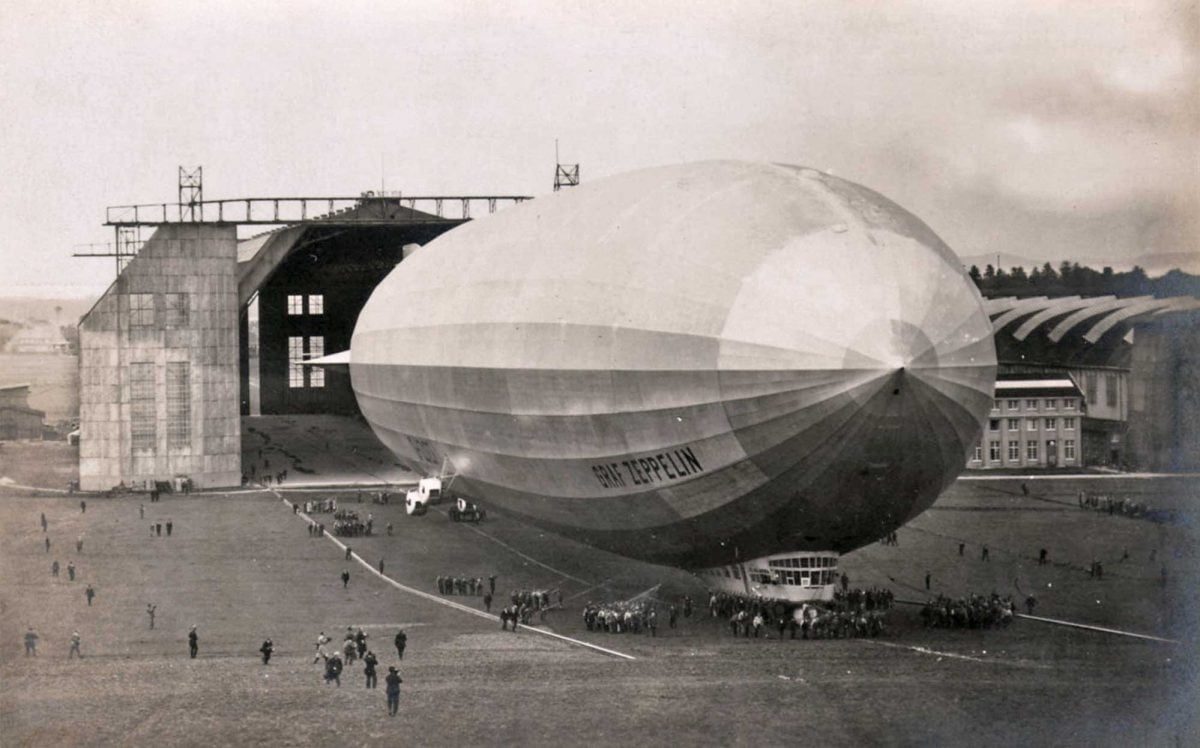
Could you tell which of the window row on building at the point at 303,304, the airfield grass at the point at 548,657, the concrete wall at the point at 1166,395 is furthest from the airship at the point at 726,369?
the window row on building at the point at 303,304

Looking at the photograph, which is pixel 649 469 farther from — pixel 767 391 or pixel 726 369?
pixel 767 391

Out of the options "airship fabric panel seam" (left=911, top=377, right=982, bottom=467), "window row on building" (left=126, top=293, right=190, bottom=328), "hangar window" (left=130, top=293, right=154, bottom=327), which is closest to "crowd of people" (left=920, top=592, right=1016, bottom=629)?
"airship fabric panel seam" (left=911, top=377, right=982, bottom=467)

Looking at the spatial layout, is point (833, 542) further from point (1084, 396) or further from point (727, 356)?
point (1084, 396)

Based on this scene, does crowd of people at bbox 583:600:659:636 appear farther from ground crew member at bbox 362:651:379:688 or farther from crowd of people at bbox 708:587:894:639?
ground crew member at bbox 362:651:379:688

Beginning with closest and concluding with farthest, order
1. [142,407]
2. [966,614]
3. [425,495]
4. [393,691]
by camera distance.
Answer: [393,691], [966,614], [425,495], [142,407]

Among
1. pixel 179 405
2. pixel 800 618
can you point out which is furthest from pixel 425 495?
pixel 179 405

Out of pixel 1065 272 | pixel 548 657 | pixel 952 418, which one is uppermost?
pixel 1065 272

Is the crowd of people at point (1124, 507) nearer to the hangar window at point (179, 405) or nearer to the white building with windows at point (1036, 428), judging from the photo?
the white building with windows at point (1036, 428)
